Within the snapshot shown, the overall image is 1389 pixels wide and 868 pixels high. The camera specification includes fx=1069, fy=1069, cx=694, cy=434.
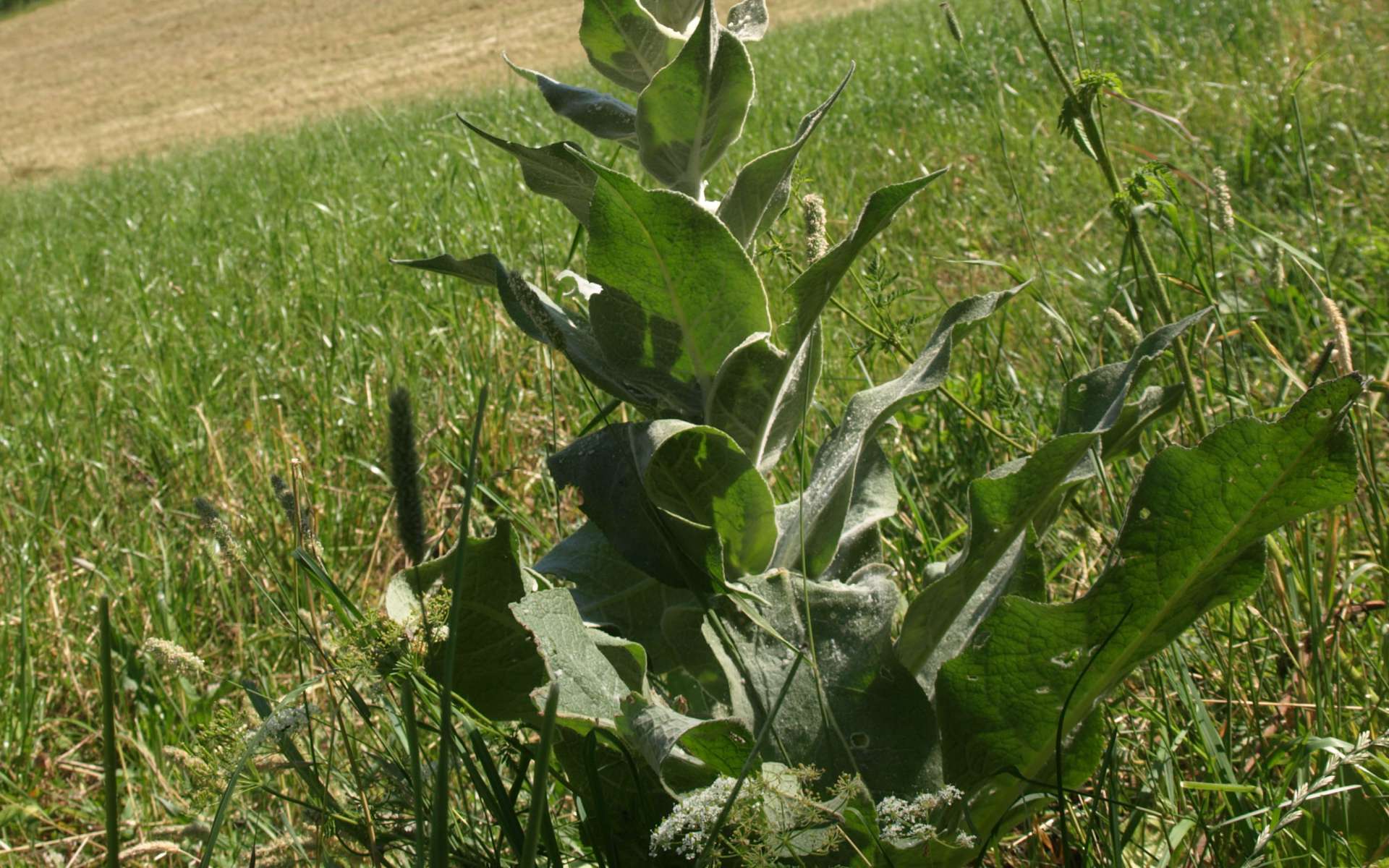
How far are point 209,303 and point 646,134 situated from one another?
3.35 m

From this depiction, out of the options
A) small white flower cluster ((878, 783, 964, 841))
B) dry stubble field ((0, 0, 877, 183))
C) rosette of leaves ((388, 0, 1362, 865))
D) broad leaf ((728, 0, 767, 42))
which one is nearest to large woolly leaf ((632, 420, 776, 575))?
rosette of leaves ((388, 0, 1362, 865))

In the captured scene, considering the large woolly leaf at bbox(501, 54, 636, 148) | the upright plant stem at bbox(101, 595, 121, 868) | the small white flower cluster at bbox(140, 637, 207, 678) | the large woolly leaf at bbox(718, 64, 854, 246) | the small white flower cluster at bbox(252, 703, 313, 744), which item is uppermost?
the large woolly leaf at bbox(501, 54, 636, 148)

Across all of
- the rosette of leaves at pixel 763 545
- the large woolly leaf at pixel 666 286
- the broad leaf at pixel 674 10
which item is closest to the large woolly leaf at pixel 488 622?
the rosette of leaves at pixel 763 545

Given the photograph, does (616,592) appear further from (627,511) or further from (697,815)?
(697,815)

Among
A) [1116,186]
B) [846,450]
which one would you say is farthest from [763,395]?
[1116,186]

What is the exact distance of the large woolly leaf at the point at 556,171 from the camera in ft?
3.23

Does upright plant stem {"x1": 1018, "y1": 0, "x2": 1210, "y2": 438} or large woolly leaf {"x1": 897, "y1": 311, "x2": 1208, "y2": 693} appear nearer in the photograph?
large woolly leaf {"x1": 897, "y1": 311, "x2": 1208, "y2": 693}

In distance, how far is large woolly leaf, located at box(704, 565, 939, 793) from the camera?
0.97 meters

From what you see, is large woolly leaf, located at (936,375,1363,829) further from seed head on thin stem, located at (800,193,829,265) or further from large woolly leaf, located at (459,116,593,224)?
large woolly leaf, located at (459,116,593,224)

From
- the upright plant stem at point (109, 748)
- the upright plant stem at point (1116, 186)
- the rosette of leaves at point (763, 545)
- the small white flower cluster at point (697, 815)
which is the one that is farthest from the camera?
the upright plant stem at point (1116, 186)

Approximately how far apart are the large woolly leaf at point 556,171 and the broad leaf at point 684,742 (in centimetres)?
44

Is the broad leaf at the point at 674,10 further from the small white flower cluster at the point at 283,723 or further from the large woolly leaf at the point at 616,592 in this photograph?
the small white flower cluster at the point at 283,723

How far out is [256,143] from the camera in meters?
14.7

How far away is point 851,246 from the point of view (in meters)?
0.90
